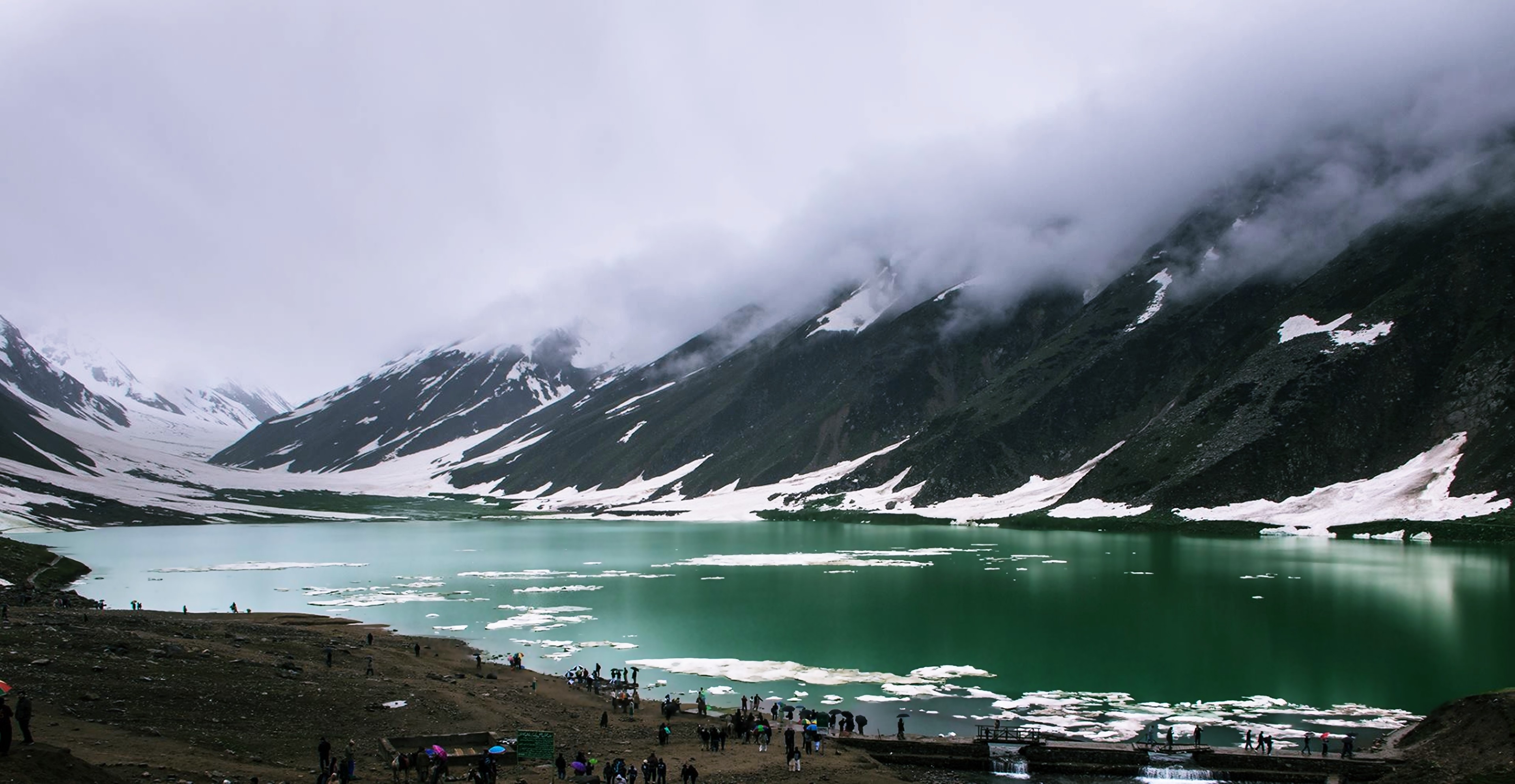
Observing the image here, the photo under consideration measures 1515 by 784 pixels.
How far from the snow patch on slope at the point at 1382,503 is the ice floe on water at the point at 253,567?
Result: 117 metres

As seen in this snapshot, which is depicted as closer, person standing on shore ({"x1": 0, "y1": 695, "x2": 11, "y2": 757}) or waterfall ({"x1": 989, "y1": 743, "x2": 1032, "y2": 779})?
person standing on shore ({"x1": 0, "y1": 695, "x2": 11, "y2": 757})

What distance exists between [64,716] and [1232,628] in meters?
58.8

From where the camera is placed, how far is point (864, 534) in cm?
15162

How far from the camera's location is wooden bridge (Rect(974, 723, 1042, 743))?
36094 millimetres

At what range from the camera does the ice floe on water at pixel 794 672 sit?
159 feet

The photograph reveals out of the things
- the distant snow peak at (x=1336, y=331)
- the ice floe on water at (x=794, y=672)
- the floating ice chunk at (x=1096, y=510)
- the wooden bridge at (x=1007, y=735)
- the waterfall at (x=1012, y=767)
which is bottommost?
the waterfall at (x=1012, y=767)

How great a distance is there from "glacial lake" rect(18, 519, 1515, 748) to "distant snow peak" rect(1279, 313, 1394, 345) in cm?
5937

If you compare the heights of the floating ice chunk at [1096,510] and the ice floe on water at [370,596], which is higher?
the floating ice chunk at [1096,510]

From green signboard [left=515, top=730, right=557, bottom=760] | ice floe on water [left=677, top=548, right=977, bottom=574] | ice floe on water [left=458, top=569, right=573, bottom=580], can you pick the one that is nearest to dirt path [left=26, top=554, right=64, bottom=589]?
ice floe on water [left=458, top=569, right=573, bottom=580]

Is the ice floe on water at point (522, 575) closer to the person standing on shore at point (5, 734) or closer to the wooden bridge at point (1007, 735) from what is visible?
the wooden bridge at point (1007, 735)

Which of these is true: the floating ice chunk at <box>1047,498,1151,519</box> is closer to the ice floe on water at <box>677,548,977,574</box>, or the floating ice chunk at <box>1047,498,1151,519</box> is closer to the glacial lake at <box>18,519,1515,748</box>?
the glacial lake at <box>18,519,1515,748</box>

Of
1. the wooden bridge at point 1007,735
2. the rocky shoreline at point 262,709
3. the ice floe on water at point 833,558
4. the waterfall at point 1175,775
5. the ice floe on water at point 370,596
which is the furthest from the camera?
the ice floe on water at point 833,558

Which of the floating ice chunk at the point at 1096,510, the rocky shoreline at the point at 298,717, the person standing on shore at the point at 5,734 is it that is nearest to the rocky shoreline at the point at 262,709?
the rocky shoreline at the point at 298,717

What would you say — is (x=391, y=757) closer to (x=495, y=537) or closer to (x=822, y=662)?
(x=822, y=662)
